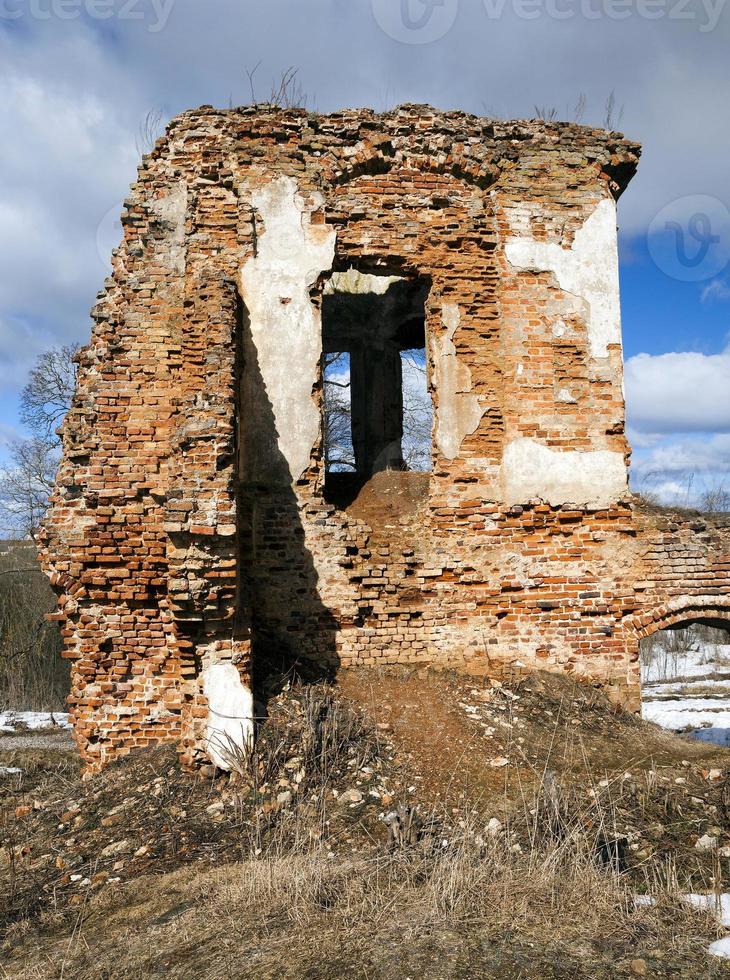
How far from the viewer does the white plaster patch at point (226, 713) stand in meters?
5.09

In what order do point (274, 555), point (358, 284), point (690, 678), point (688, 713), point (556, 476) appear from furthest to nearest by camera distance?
point (690, 678) < point (688, 713) < point (358, 284) < point (556, 476) < point (274, 555)

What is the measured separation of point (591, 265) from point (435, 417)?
2.29m

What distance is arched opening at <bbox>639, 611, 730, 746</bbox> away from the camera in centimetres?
974

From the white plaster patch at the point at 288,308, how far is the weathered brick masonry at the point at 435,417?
20 millimetres

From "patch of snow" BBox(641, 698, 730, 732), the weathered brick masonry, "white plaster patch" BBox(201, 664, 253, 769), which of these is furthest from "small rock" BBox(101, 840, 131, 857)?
"patch of snow" BBox(641, 698, 730, 732)

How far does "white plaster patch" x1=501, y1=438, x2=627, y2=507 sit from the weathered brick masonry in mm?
22

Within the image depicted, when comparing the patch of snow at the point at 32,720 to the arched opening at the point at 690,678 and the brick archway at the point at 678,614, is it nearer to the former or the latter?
the brick archway at the point at 678,614

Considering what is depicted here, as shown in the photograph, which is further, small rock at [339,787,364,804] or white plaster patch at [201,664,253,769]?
white plaster patch at [201,664,253,769]

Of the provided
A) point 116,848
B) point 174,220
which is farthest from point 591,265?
point 116,848

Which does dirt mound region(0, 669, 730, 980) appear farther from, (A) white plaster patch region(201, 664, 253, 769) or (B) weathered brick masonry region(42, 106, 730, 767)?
(B) weathered brick masonry region(42, 106, 730, 767)

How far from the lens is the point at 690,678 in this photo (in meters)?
16.5

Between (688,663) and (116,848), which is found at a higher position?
(116,848)

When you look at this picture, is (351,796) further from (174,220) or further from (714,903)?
(174,220)

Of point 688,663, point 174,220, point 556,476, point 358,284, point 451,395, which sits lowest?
point 688,663
